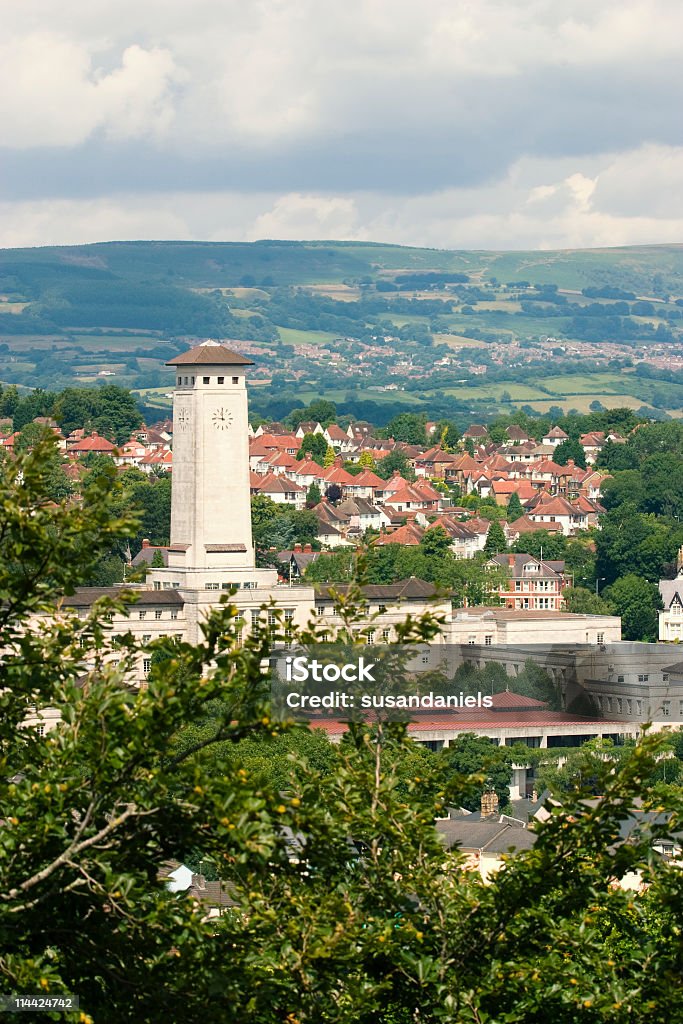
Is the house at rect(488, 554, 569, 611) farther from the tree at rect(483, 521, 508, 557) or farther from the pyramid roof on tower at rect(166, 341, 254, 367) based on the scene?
the pyramid roof on tower at rect(166, 341, 254, 367)

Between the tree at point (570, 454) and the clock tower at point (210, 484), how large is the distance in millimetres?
92799

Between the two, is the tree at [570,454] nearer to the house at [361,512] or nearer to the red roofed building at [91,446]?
the red roofed building at [91,446]

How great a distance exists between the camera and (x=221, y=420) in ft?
265

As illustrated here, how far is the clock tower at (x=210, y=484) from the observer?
79.8m

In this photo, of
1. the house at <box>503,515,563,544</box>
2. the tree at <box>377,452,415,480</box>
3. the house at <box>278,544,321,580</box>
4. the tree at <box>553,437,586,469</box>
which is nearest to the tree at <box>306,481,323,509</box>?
the house at <box>503,515,563,544</box>

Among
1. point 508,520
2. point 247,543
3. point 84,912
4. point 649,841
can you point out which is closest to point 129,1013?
point 84,912

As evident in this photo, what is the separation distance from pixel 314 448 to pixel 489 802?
4590 inches

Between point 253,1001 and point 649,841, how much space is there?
10.9 ft

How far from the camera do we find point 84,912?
51.4 feet

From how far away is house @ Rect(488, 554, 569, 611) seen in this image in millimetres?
105688

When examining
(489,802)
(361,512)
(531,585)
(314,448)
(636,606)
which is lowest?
(636,606)

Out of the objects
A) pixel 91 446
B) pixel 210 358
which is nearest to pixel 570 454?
pixel 91 446

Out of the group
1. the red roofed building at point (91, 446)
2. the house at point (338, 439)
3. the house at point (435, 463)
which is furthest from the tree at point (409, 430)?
the red roofed building at point (91, 446)

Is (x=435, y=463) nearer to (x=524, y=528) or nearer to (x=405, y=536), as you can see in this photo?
(x=524, y=528)
